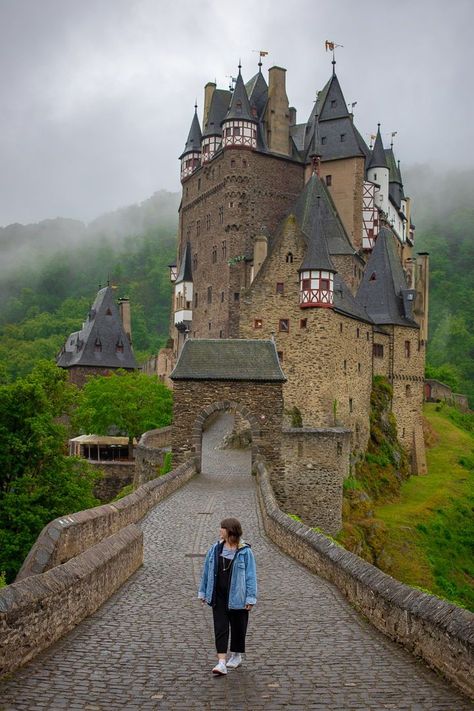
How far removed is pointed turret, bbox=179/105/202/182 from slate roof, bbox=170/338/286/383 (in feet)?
131

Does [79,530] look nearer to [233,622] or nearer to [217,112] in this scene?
[233,622]

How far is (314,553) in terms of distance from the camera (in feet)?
44.2

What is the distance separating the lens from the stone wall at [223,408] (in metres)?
29.2

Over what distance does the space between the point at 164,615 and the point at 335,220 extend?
1849 inches

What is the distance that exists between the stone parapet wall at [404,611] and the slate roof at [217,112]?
2126 inches

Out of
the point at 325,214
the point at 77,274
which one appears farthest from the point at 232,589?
the point at 77,274

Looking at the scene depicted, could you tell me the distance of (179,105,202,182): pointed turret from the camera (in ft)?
225

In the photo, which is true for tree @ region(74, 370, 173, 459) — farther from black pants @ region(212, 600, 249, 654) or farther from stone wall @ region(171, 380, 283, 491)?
black pants @ region(212, 600, 249, 654)

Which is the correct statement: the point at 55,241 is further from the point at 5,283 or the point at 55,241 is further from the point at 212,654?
the point at 212,654

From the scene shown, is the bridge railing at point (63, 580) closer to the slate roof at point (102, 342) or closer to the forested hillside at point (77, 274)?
the slate roof at point (102, 342)

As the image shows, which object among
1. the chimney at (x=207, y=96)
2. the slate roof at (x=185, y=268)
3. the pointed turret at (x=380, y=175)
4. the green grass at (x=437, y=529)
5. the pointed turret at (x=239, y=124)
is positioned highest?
the chimney at (x=207, y=96)

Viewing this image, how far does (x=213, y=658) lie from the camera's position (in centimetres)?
830

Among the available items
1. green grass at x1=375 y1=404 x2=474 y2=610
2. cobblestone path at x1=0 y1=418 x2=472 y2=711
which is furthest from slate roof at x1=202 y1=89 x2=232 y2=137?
cobblestone path at x1=0 y1=418 x2=472 y2=711

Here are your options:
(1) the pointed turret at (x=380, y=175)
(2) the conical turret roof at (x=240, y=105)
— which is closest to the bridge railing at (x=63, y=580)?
(2) the conical turret roof at (x=240, y=105)
